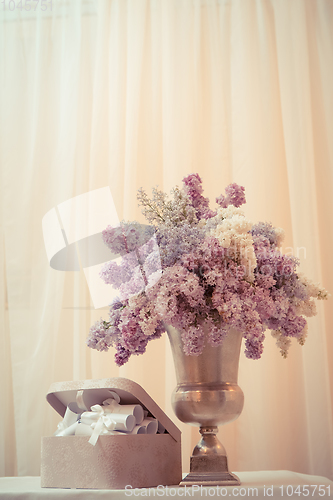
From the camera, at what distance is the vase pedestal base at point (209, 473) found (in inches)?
28.9

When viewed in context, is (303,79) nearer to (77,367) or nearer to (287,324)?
(287,324)

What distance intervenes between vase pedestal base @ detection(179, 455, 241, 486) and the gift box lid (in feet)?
0.19

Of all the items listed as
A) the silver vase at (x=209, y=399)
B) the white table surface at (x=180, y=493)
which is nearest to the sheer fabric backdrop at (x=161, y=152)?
the silver vase at (x=209, y=399)

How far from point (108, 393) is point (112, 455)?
110mm

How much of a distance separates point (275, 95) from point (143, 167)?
0.58 meters

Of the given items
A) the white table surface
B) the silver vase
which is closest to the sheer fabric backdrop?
the silver vase

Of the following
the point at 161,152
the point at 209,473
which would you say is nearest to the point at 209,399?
the point at 209,473

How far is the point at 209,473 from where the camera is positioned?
2.48 ft

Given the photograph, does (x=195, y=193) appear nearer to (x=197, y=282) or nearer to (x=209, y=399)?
(x=197, y=282)

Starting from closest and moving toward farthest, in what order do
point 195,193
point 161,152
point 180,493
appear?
point 180,493
point 195,193
point 161,152

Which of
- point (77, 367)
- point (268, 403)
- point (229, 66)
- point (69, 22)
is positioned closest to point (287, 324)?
point (268, 403)

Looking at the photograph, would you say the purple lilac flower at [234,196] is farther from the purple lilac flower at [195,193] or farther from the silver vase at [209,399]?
the silver vase at [209,399]

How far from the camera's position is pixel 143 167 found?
5.35ft

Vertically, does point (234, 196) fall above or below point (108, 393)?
above
